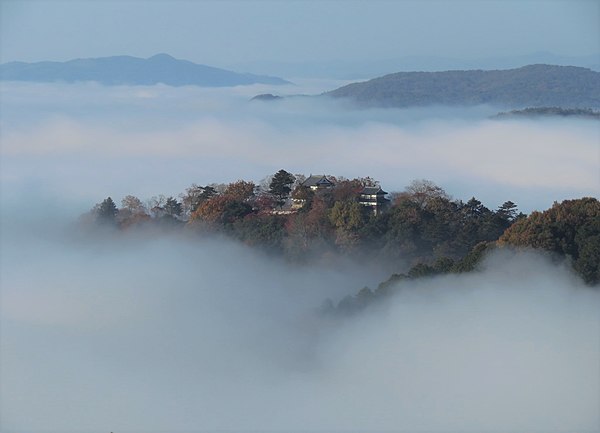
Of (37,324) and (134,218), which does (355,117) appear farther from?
(37,324)

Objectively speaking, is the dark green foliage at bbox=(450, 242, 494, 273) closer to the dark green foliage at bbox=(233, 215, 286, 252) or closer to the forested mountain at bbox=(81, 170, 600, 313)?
the forested mountain at bbox=(81, 170, 600, 313)

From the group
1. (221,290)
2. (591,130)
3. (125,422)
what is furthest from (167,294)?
(591,130)

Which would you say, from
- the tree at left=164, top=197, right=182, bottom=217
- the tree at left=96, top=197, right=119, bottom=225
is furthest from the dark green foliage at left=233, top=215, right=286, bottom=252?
the tree at left=96, top=197, right=119, bottom=225

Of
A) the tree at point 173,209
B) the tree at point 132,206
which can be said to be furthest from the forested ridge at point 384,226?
the tree at point 132,206

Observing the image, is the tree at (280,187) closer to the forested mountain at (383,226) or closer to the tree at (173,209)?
the forested mountain at (383,226)

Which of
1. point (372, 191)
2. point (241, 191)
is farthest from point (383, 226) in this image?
point (241, 191)

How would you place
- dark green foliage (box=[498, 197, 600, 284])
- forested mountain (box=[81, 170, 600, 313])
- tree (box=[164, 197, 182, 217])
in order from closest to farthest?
dark green foliage (box=[498, 197, 600, 284]), forested mountain (box=[81, 170, 600, 313]), tree (box=[164, 197, 182, 217])
